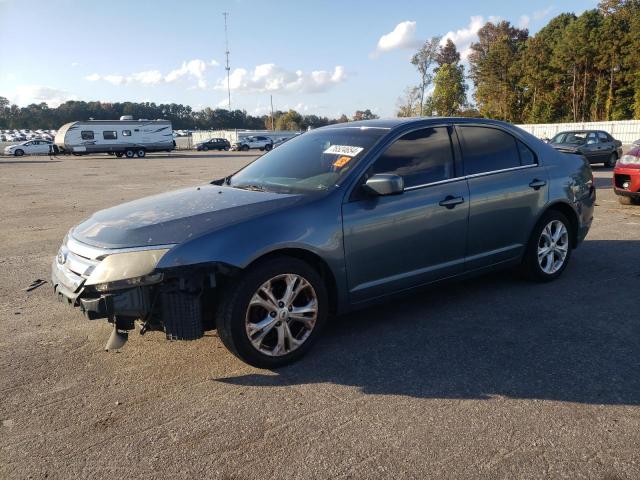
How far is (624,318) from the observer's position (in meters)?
4.27

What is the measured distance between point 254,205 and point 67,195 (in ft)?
41.0

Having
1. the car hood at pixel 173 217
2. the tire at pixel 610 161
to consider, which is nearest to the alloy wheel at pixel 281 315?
the car hood at pixel 173 217

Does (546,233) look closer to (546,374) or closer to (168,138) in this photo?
(546,374)

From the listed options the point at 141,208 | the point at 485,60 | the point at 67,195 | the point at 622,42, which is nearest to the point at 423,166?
the point at 141,208

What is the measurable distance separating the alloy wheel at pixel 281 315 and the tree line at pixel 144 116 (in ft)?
282

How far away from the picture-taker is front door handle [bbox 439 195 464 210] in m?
4.23

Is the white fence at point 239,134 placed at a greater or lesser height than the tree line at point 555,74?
lesser

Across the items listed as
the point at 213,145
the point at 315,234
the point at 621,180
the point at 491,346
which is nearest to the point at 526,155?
the point at 491,346

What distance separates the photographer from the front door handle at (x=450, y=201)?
4.23m

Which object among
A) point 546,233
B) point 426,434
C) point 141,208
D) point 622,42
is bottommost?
point 426,434

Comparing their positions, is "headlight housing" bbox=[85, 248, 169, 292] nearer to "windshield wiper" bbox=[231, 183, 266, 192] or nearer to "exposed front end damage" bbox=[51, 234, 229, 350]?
"exposed front end damage" bbox=[51, 234, 229, 350]

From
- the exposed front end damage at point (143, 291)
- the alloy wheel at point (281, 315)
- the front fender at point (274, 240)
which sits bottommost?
the alloy wheel at point (281, 315)

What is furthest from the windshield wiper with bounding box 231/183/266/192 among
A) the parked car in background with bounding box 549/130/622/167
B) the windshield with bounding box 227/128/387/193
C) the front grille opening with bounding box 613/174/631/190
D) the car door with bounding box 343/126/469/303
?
the parked car in background with bounding box 549/130/622/167

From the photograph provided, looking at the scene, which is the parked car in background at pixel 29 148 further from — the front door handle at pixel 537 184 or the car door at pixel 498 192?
the front door handle at pixel 537 184
